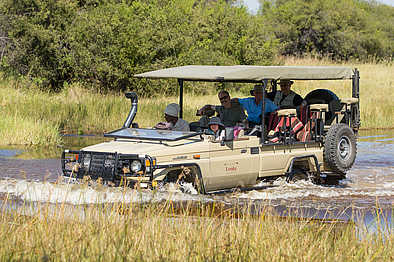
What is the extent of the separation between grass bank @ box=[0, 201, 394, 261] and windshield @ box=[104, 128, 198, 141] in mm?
2529

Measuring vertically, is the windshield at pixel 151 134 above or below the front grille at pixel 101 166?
above

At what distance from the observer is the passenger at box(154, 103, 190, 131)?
33.6 ft

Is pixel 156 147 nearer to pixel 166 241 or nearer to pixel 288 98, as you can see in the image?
pixel 166 241

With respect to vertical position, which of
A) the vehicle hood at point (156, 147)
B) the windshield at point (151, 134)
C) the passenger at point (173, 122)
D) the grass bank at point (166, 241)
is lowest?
the grass bank at point (166, 241)

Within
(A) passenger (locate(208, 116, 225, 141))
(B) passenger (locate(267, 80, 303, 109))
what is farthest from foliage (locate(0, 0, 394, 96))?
(A) passenger (locate(208, 116, 225, 141))

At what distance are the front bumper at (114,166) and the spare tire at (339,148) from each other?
3.38 meters

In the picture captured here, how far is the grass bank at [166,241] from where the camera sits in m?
5.68

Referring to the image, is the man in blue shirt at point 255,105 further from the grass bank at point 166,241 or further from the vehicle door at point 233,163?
the grass bank at point 166,241

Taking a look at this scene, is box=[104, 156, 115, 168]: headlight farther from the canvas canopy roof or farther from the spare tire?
the spare tire

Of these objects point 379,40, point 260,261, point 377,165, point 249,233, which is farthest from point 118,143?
point 379,40

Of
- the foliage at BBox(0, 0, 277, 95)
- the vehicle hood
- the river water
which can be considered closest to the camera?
the river water

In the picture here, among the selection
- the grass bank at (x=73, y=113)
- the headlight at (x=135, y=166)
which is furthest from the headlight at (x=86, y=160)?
the grass bank at (x=73, y=113)

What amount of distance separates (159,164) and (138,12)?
21642 mm

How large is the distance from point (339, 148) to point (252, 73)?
2.15m
